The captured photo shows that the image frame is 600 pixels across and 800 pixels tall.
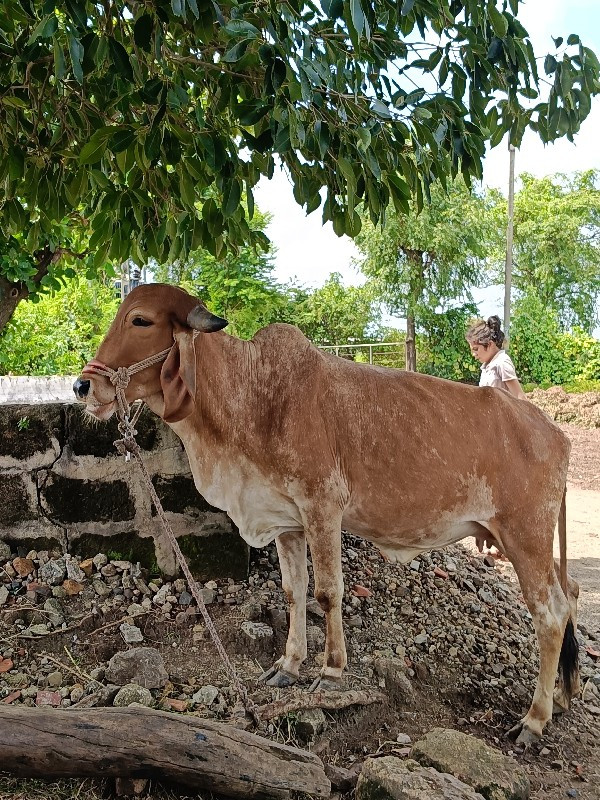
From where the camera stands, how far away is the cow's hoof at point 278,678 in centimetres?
385

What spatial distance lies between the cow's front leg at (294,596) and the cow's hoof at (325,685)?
196 mm

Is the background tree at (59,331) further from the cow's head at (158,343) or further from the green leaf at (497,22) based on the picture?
the green leaf at (497,22)

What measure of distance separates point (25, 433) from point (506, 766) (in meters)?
3.31

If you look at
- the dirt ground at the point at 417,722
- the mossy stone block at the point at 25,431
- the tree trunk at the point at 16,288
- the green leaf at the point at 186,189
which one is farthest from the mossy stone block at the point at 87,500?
the green leaf at the point at 186,189

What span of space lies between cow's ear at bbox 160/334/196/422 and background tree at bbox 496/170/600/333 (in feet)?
99.8

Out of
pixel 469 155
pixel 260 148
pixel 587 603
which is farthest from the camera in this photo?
pixel 587 603

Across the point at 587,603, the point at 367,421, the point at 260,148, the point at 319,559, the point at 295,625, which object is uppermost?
the point at 260,148

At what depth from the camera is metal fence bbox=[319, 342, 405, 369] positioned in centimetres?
2175

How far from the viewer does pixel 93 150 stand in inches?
110

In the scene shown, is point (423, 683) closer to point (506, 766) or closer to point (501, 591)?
point (506, 766)

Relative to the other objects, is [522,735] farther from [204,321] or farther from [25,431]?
[25,431]

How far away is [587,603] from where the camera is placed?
660 centimetres

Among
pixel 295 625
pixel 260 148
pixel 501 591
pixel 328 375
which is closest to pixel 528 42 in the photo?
pixel 260 148

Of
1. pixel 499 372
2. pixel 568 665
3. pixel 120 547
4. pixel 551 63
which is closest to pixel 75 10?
pixel 551 63
